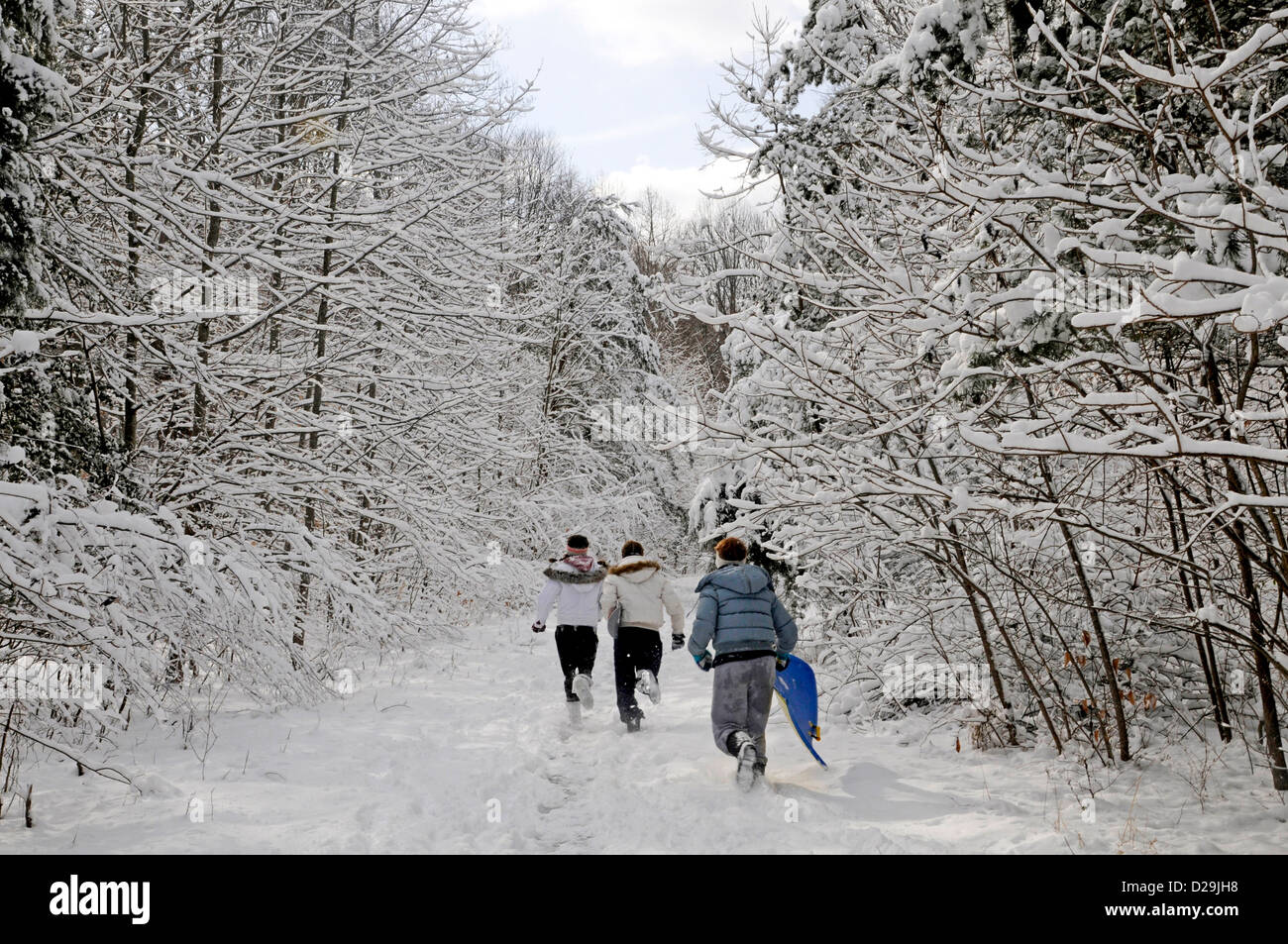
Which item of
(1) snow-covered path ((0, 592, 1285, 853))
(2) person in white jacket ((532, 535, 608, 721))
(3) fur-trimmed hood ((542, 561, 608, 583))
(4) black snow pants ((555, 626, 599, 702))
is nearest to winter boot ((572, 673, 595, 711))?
(2) person in white jacket ((532, 535, 608, 721))

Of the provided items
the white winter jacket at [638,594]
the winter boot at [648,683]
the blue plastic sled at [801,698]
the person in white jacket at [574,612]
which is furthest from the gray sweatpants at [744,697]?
the person in white jacket at [574,612]

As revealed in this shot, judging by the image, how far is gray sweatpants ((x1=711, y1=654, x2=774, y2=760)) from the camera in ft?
18.2

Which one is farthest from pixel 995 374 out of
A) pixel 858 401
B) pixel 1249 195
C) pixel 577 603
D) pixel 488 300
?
pixel 488 300

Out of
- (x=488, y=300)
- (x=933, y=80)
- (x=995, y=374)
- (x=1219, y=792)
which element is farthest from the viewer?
(x=488, y=300)

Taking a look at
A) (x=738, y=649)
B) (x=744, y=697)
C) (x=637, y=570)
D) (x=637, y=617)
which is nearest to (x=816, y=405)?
(x=738, y=649)

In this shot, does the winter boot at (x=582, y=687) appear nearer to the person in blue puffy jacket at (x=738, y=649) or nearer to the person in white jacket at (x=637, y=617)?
the person in white jacket at (x=637, y=617)

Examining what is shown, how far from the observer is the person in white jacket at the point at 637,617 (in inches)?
295

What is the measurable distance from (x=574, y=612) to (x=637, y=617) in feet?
2.92

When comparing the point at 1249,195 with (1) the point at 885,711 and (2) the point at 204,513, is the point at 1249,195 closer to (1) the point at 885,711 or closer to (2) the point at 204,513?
(1) the point at 885,711

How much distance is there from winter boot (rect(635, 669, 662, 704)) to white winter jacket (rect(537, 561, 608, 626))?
86 centimetres

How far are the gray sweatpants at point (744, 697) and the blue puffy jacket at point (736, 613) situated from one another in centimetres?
13

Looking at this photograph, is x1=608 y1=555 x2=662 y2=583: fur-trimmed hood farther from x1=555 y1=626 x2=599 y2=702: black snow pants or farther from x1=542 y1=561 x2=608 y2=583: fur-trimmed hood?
x1=555 y1=626 x2=599 y2=702: black snow pants

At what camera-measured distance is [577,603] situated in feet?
26.8

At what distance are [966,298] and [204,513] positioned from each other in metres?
6.95
